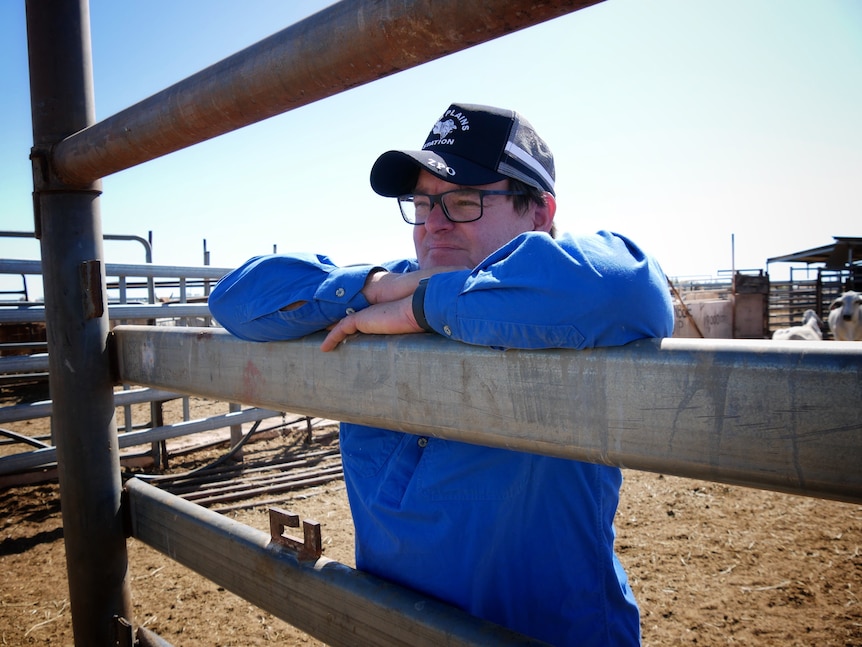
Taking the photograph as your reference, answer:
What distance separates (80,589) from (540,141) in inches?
67.9

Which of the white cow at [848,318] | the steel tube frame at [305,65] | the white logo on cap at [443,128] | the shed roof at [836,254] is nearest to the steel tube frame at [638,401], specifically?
the steel tube frame at [305,65]

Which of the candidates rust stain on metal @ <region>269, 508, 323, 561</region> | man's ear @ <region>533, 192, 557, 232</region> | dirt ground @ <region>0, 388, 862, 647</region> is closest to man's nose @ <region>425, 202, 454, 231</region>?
man's ear @ <region>533, 192, 557, 232</region>

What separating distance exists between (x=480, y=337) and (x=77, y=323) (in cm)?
118

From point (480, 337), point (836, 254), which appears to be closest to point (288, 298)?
point (480, 337)

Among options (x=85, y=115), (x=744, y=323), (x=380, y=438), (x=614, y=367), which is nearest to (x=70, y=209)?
(x=85, y=115)

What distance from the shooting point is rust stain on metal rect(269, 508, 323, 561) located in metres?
1.06

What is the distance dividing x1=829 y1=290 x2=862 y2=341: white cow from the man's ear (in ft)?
41.2

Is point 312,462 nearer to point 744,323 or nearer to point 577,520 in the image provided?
point 577,520

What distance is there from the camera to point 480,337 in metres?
0.72

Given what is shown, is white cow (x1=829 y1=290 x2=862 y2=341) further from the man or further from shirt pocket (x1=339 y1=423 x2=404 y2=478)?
shirt pocket (x1=339 y1=423 x2=404 y2=478)

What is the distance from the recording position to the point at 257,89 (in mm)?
893

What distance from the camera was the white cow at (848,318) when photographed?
37.4ft

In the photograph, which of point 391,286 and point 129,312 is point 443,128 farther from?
point 129,312

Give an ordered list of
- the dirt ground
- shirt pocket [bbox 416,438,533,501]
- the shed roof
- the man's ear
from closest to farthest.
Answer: shirt pocket [bbox 416,438,533,501], the man's ear, the dirt ground, the shed roof
